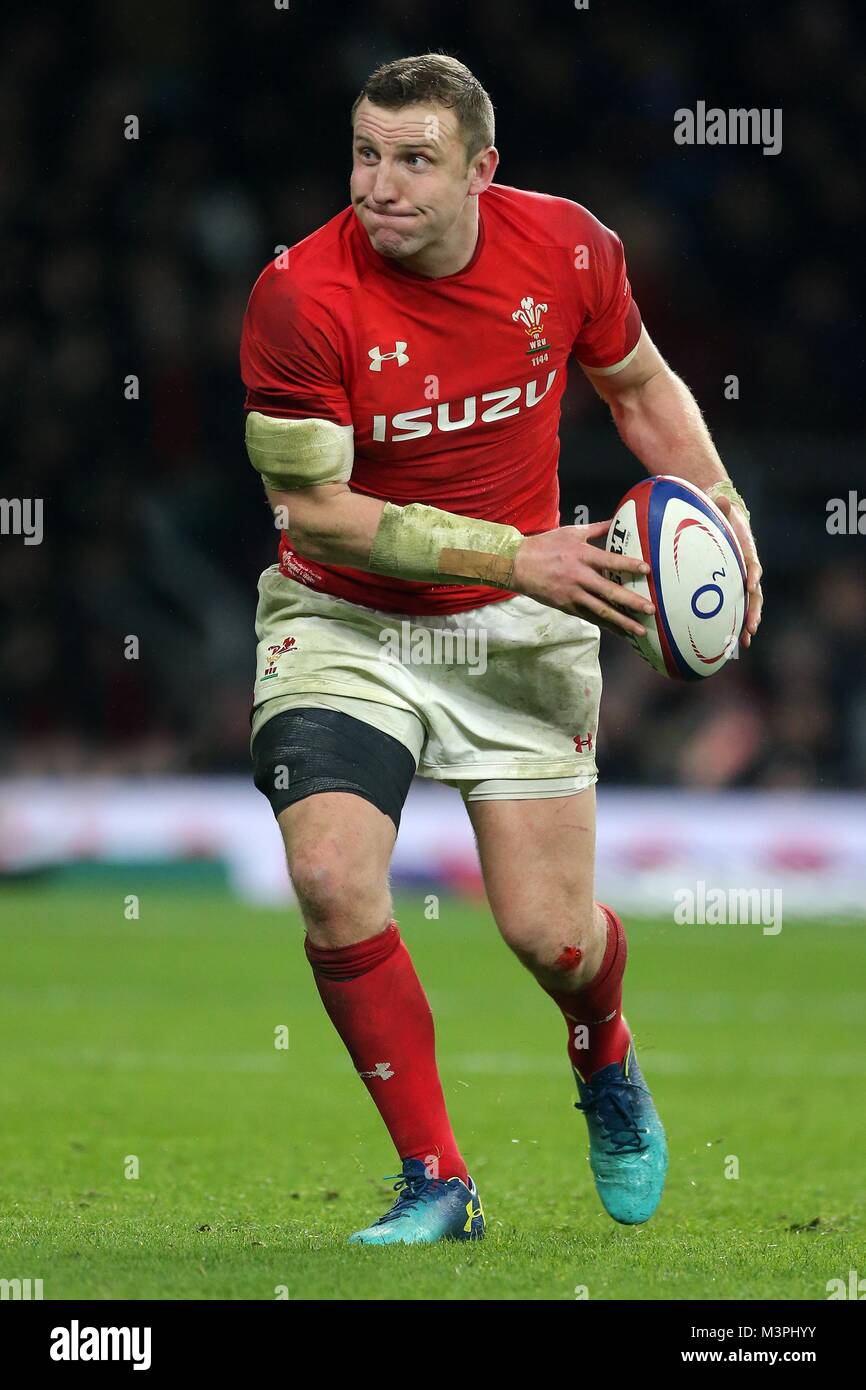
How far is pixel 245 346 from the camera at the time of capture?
4449mm

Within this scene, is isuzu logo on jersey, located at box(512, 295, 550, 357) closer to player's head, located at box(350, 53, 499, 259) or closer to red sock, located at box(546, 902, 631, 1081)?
player's head, located at box(350, 53, 499, 259)

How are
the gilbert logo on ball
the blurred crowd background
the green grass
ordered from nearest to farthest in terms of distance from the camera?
1. the green grass
2. the gilbert logo on ball
3. the blurred crowd background

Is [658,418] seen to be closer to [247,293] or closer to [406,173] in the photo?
[406,173]

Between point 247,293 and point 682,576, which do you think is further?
point 247,293

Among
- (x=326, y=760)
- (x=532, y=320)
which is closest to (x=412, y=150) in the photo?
(x=532, y=320)

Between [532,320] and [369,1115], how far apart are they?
10.7 feet

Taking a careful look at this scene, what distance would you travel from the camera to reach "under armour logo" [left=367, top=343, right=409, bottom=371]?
441cm

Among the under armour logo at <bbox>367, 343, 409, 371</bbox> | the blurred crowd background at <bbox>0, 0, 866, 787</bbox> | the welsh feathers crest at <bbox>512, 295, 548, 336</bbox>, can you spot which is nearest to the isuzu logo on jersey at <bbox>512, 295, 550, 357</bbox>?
the welsh feathers crest at <bbox>512, 295, 548, 336</bbox>

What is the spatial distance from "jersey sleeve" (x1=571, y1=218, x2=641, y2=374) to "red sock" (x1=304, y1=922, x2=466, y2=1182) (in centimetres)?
153

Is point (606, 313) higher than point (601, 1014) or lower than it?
higher

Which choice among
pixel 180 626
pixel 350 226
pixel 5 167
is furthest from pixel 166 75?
pixel 350 226

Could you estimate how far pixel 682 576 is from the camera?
4238 mm

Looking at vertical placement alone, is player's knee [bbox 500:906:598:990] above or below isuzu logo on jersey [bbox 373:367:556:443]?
below
